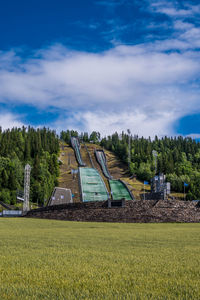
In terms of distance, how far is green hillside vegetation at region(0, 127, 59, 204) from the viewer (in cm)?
8775

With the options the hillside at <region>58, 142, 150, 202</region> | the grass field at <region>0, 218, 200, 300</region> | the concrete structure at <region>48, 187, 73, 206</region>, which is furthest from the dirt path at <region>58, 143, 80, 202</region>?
the grass field at <region>0, 218, 200, 300</region>

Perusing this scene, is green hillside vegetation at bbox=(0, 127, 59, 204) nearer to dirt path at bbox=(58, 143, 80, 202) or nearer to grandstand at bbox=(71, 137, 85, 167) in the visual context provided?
dirt path at bbox=(58, 143, 80, 202)

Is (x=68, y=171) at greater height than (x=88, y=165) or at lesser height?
lesser

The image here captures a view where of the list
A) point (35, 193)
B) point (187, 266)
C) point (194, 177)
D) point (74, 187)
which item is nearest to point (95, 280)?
point (187, 266)

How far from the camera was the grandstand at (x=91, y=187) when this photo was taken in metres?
75.2

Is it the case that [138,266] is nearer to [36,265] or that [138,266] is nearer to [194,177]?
[36,265]

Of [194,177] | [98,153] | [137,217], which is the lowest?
[137,217]

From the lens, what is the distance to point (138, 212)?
3722cm

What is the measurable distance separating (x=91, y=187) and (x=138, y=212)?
46963 millimetres

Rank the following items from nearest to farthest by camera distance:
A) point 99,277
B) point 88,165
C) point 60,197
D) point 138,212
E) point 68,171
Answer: point 99,277 → point 138,212 → point 60,197 → point 68,171 → point 88,165

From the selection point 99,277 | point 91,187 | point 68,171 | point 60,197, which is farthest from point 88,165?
point 99,277

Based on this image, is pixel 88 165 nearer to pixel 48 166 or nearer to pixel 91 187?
pixel 48 166

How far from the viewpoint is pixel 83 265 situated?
5836mm

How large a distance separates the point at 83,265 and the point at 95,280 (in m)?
1.30
